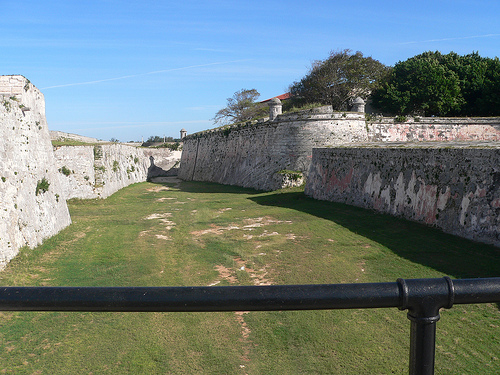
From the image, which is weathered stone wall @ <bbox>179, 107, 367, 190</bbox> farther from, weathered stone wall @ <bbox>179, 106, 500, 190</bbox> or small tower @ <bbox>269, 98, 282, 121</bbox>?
small tower @ <bbox>269, 98, 282, 121</bbox>

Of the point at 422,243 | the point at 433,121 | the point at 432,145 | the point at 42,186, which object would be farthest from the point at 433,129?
the point at 42,186

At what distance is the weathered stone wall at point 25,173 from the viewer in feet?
29.8

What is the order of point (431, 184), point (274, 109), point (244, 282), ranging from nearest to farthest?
point (244, 282) → point (431, 184) → point (274, 109)

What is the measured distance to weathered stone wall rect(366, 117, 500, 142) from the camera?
2306 cm

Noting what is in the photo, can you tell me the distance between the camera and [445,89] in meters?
33.9

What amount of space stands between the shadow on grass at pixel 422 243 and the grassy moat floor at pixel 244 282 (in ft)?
0.11

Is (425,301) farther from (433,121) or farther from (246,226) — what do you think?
(433,121)

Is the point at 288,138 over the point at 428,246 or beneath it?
over

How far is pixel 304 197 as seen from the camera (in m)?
18.4

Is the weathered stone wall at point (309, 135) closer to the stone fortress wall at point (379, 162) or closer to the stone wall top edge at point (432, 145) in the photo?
the stone fortress wall at point (379, 162)

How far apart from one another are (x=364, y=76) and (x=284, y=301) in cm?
4018

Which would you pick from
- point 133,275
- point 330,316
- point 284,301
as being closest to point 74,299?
point 284,301

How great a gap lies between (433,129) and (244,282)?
20709 millimetres

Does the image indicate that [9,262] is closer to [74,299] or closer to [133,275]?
[133,275]
